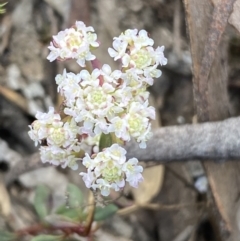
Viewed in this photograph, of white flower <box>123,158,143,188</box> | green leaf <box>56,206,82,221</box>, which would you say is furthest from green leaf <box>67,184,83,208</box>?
white flower <box>123,158,143,188</box>

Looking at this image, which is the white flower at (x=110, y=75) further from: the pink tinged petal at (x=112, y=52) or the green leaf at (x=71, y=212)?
the green leaf at (x=71, y=212)

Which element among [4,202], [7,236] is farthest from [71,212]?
[4,202]

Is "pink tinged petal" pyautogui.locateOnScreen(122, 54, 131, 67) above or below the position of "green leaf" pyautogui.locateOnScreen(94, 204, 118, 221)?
above

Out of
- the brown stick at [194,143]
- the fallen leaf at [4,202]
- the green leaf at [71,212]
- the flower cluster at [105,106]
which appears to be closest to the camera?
the flower cluster at [105,106]

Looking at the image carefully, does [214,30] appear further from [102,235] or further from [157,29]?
[102,235]

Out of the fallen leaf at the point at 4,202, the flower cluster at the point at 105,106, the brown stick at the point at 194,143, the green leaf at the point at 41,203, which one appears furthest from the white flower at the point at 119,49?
the fallen leaf at the point at 4,202

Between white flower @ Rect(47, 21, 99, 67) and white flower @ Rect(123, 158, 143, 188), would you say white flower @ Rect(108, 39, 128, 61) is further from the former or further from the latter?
white flower @ Rect(123, 158, 143, 188)
